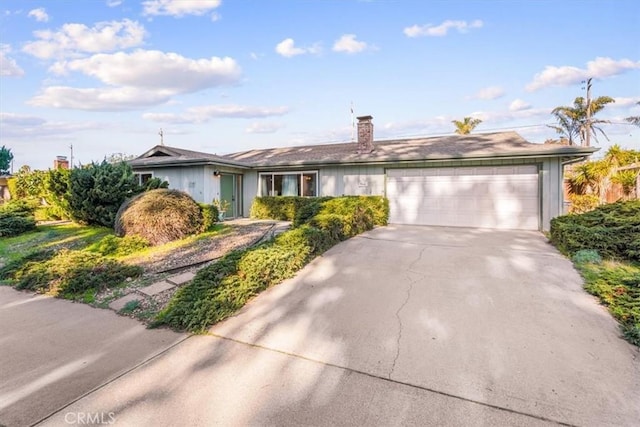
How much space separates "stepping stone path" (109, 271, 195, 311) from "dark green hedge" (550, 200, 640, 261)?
723cm

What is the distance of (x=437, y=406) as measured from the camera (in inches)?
96.0

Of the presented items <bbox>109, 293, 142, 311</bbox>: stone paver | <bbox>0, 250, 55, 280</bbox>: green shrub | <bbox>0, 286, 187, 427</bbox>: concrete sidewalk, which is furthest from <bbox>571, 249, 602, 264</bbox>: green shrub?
<bbox>0, 250, 55, 280</bbox>: green shrub

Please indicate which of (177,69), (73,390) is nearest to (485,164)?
(73,390)

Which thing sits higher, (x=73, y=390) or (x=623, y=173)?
(x=623, y=173)

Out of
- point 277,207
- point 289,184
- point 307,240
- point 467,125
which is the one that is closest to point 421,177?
point 289,184

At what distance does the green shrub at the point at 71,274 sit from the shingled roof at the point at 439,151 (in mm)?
8084

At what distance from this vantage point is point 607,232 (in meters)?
5.88

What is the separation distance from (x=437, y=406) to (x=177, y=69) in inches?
637

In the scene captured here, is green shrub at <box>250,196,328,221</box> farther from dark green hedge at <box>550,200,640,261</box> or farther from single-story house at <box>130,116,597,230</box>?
dark green hedge at <box>550,200,640,261</box>

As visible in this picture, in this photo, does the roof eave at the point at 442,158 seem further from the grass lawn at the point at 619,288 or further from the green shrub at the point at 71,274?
the green shrub at the point at 71,274

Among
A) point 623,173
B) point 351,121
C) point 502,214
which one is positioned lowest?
point 502,214

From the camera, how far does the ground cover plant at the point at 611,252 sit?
3.90 m

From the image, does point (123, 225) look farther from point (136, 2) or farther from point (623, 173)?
point (623, 173)

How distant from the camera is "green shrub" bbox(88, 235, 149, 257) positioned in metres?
7.46
